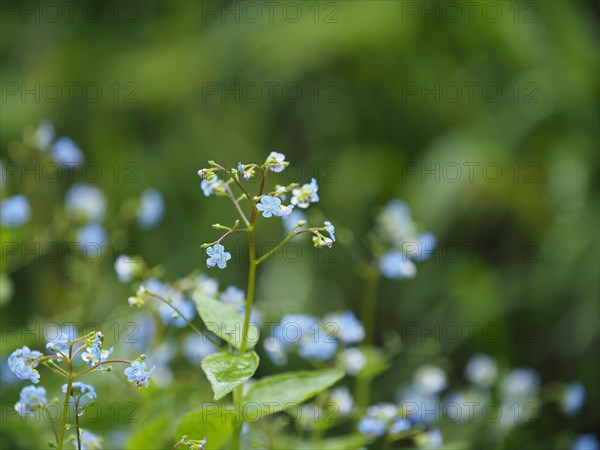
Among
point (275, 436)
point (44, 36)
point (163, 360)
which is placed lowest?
point (275, 436)

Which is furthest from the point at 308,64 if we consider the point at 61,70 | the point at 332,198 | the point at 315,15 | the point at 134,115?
the point at 61,70

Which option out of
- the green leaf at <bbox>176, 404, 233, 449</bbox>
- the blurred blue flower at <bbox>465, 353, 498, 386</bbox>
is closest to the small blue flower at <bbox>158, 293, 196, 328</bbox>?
the green leaf at <bbox>176, 404, 233, 449</bbox>

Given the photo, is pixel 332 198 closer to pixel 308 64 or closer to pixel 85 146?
pixel 308 64

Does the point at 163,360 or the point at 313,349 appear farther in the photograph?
the point at 163,360

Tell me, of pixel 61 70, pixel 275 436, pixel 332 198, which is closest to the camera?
pixel 275 436

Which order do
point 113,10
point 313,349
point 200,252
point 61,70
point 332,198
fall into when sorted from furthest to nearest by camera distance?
point 113,10, point 61,70, point 332,198, point 200,252, point 313,349

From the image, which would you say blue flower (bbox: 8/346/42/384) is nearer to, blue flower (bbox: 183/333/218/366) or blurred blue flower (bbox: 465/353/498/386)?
blue flower (bbox: 183/333/218/366)

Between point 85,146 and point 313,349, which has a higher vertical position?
point 85,146

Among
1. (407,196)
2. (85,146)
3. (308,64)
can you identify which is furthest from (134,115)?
(407,196)
